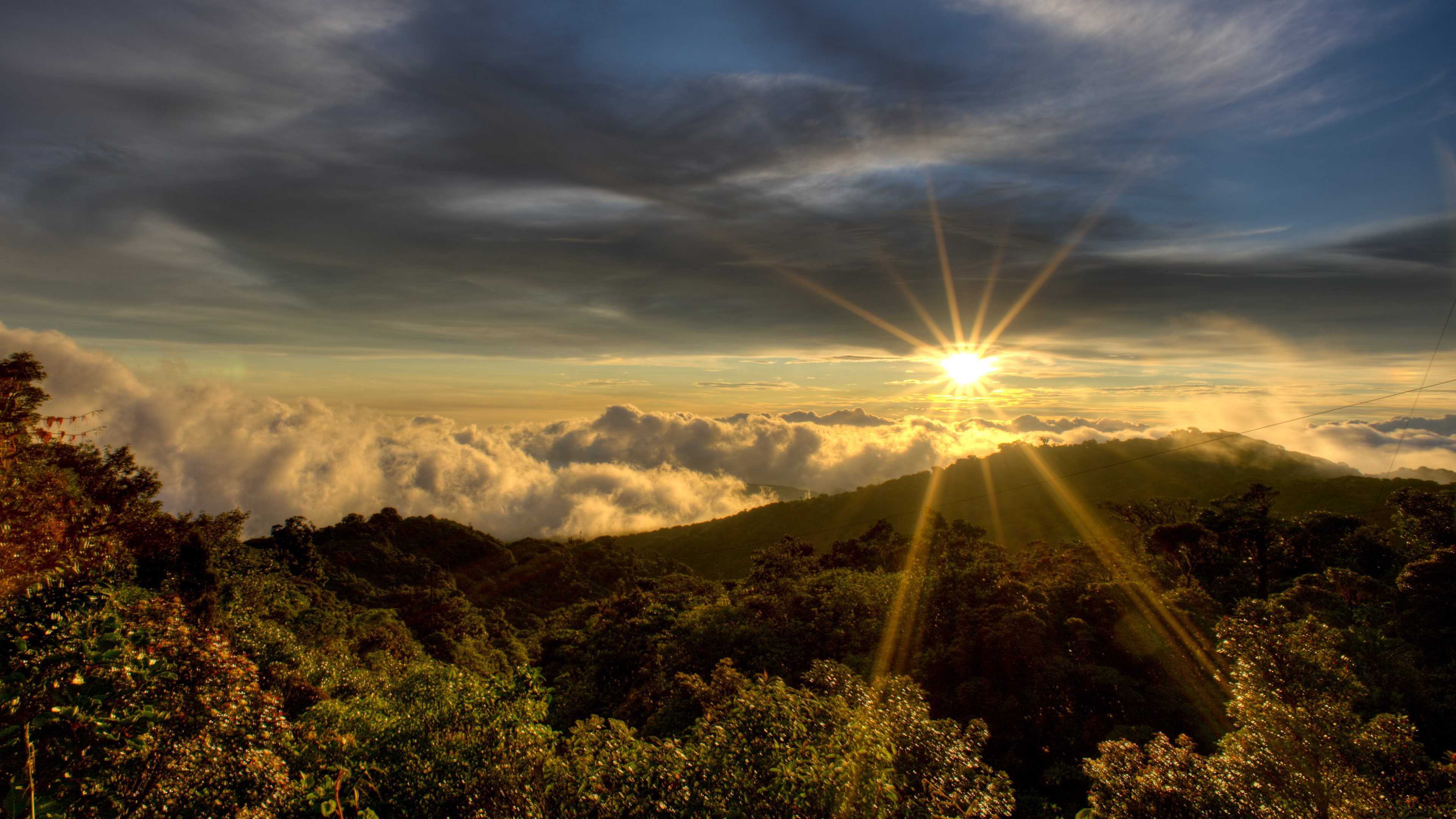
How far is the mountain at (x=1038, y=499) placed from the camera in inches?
5650

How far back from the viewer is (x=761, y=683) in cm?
1425

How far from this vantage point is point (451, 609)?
Result: 6444cm

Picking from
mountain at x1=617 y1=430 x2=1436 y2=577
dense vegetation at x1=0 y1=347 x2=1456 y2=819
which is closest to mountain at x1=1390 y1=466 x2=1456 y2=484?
mountain at x1=617 y1=430 x2=1436 y2=577

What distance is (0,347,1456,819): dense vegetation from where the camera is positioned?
28.0ft

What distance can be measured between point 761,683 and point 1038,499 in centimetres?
17252

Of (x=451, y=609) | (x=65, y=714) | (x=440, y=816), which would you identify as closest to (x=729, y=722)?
(x=440, y=816)

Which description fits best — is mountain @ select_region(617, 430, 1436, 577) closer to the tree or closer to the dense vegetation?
the dense vegetation

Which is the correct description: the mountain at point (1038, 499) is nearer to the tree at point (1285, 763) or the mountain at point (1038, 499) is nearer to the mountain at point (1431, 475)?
the mountain at point (1431, 475)

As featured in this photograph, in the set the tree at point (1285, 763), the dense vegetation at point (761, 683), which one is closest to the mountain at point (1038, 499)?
the dense vegetation at point (761, 683)

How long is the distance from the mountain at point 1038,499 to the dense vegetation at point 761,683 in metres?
94.7

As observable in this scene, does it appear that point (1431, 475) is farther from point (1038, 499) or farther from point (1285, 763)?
point (1285, 763)

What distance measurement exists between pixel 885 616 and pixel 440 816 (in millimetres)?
28096

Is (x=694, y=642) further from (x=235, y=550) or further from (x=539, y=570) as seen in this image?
(x=539, y=570)

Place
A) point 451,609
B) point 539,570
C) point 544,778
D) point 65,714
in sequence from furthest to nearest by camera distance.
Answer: point 539,570, point 451,609, point 544,778, point 65,714
